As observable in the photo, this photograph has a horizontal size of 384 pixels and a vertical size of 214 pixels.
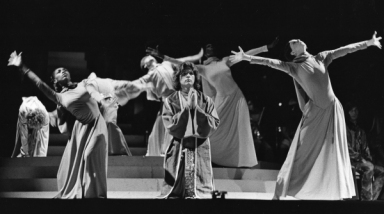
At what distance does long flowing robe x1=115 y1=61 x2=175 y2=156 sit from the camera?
9703 millimetres

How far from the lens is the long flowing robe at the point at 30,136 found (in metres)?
9.79

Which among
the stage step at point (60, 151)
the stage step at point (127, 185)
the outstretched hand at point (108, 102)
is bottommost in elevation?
the stage step at point (127, 185)

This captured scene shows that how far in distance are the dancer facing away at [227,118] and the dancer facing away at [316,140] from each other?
4.57ft

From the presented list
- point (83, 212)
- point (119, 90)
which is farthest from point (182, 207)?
point (119, 90)

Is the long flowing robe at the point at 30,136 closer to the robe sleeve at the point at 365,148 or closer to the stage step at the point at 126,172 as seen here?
the stage step at the point at 126,172

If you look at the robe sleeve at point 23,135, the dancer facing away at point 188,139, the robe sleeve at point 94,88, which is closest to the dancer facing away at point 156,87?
the robe sleeve at point 94,88

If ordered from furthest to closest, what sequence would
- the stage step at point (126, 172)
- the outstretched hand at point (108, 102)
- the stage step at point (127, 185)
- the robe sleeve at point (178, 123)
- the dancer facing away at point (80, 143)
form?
the outstretched hand at point (108, 102) < the stage step at point (126, 172) < the stage step at point (127, 185) < the dancer facing away at point (80, 143) < the robe sleeve at point (178, 123)

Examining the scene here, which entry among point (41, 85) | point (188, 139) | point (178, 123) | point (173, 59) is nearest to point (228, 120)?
point (173, 59)

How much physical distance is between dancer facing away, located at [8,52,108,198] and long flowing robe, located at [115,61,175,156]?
2.04 meters

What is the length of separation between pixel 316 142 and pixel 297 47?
35.7 inches

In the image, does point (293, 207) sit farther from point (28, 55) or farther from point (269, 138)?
point (28, 55)

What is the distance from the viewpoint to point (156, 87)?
32.5 feet

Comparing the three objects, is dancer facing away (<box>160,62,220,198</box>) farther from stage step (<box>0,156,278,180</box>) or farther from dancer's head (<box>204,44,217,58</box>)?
dancer's head (<box>204,44,217,58</box>)

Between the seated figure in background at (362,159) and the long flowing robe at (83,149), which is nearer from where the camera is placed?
the long flowing robe at (83,149)
